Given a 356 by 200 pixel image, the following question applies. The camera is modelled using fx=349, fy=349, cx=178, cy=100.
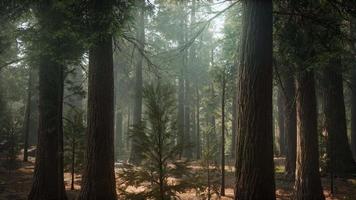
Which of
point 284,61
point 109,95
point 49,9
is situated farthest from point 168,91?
point 49,9

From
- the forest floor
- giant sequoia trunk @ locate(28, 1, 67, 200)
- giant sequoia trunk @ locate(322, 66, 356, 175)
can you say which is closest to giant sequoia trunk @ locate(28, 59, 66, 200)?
giant sequoia trunk @ locate(28, 1, 67, 200)

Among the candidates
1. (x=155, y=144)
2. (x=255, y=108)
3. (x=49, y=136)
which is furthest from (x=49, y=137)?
(x=255, y=108)

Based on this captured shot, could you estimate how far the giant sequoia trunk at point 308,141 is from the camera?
32.8 ft

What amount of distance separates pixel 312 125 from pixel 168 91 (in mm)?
4974

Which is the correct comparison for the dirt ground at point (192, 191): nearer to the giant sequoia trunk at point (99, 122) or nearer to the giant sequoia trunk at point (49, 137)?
the giant sequoia trunk at point (49, 137)

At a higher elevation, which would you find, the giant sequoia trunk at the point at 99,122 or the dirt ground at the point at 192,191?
the giant sequoia trunk at the point at 99,122

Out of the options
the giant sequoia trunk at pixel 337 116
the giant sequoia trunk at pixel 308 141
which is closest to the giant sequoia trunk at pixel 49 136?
the giant sequoia trunk at pixel 308 141

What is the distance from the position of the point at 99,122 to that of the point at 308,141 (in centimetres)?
590

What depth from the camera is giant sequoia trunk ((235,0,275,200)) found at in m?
6.16

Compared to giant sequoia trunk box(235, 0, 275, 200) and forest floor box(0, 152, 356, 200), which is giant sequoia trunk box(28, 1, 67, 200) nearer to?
forest floor box(0, 152, 356, 200)

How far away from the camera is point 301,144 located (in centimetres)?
1011

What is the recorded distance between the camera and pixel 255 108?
20.5 ft

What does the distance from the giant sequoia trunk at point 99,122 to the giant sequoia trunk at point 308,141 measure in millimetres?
5409

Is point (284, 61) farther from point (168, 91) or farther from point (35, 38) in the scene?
point (35, 38)
